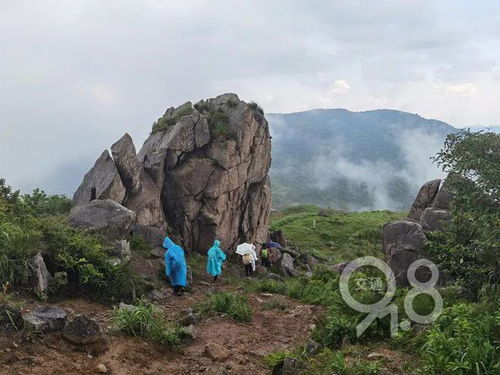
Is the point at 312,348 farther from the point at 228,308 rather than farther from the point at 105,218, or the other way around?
the point at 105,218

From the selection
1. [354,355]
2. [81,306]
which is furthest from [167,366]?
[81,306]

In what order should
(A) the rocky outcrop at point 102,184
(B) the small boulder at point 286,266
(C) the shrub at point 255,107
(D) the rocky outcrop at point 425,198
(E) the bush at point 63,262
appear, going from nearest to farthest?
(E) the bush at point 63,262 < (A) the rocky outcrop at point 102,184 < (B) the small boulder at point 286,266 < (D) the rocky outcrop at point 425,198 < (C) the shrub at point 255,107

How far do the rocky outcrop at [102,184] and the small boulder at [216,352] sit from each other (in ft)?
45.6

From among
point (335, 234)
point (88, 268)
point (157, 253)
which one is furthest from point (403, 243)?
point (335, 234)

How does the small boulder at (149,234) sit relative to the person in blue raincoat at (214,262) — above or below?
above

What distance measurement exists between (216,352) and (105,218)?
10530 millimetres

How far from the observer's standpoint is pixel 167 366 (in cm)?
876

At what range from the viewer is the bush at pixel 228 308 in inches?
476

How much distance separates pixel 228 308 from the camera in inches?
484

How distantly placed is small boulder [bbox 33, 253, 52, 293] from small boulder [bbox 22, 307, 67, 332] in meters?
2.97

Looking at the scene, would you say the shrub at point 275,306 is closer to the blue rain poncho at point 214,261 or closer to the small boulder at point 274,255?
the blue rain poncho at point 214,261

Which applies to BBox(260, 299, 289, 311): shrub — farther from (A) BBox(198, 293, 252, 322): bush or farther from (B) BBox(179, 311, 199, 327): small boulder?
(B) BBox(179, 311, 199, 327): small boulder

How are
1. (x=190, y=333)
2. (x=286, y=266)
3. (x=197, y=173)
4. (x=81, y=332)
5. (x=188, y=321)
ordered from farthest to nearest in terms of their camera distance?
(x=286, y=266)
(x=197, y=173)
(x=188, y=321)
(x=190, y=333)
(x=81, y=332)

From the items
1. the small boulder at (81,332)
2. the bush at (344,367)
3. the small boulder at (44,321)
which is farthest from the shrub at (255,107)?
the bush at (344,367)
